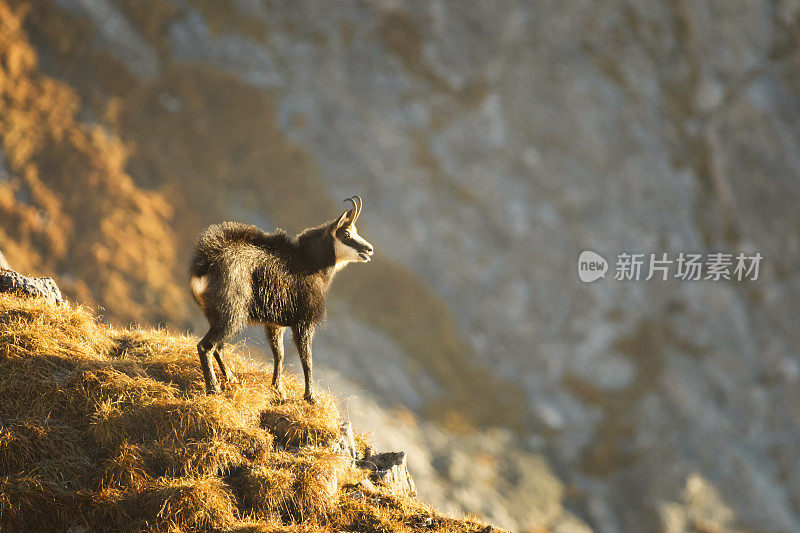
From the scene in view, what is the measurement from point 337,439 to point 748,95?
119 feet

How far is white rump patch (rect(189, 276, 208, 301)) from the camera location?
8.06 m

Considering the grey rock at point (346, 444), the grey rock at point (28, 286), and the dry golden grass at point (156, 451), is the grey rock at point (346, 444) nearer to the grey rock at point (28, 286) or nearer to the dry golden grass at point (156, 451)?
the dry golden grass at point (156, 451)

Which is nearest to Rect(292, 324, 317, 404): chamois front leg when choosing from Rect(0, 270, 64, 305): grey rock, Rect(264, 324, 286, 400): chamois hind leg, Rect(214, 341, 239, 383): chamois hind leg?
Rect(264, 324, 286, 400): chamois hind leg

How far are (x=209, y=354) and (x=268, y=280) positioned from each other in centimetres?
126

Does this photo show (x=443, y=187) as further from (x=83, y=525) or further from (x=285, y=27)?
(x=83, y=525)

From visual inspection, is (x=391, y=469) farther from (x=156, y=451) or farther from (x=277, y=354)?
(x=156, y=451)

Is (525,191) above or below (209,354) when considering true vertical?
above

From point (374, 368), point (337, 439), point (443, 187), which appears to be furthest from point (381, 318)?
point (337, 439)

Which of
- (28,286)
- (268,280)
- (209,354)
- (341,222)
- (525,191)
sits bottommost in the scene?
(209,354)

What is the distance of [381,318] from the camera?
1289 inches

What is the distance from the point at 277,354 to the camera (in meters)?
9.07

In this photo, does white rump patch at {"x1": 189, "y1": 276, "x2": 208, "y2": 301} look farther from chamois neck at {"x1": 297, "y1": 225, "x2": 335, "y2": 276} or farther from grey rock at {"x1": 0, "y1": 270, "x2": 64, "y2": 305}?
grey rock at {"x1": 0, "y1": 270, "x2": 64, "y2": 305}

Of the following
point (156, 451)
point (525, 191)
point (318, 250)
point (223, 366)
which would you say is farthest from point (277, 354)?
point (525, 191)

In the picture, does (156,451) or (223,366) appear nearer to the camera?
(156,451)
